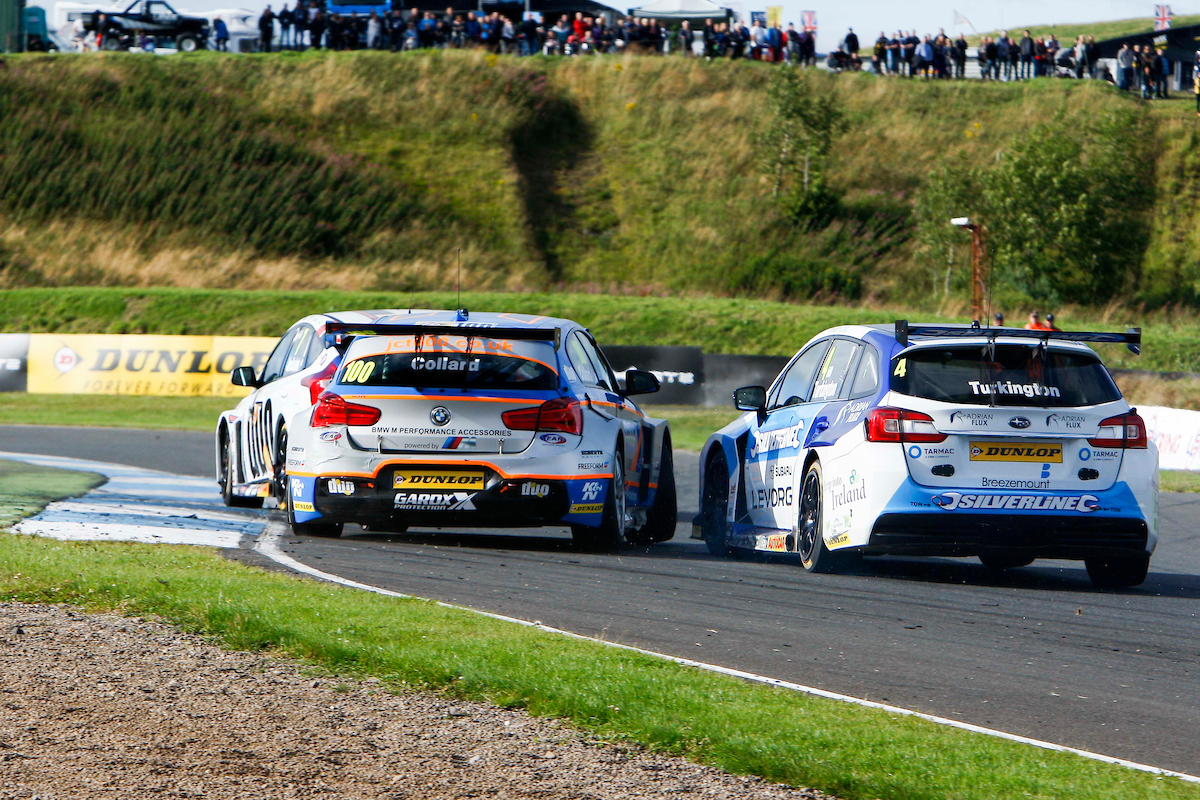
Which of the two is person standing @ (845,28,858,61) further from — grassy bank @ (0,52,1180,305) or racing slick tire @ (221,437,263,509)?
racing slick tire @ (221,437,263,509)

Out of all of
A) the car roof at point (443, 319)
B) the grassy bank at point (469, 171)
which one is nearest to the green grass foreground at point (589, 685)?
the car roof at point (443, 319)

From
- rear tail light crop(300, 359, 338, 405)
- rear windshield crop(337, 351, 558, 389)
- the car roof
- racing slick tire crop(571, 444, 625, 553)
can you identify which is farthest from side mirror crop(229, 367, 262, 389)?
racing slick tire crop(571, 444, 625, 553)

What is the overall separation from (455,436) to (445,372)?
471mm

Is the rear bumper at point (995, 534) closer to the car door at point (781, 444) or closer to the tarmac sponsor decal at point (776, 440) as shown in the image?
the car door at point (781, 444)

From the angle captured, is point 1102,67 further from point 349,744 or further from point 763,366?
point 349,744

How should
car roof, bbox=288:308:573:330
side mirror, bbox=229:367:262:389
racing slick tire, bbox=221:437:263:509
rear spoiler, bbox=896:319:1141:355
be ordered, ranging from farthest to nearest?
racing slick tire, bbox=221:437:263:509 → side mirror, bbox=229:367:262:389 → car roof, bbox=288:308:573:330 → rear spoiler, bbox=896:319:1141:355

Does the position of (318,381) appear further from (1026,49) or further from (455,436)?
(1026,49)

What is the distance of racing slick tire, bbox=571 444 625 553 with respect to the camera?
32.6 feet

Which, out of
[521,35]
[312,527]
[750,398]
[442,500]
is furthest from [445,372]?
[521,35]

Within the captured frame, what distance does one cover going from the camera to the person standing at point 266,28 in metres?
54.5

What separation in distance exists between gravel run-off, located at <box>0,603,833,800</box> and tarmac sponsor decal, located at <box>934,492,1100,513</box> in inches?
153

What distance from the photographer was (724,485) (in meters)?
→ 10.8

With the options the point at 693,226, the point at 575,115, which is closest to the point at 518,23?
the point at 575,115

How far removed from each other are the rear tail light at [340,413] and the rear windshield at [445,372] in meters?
0.17
